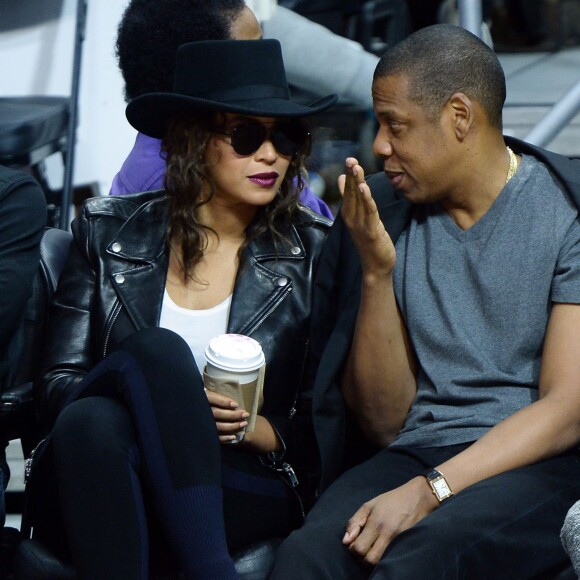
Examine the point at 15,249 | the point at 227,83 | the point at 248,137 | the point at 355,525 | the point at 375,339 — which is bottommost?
the point at 355,525

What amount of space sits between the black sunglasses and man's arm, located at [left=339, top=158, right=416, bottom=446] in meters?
0.30

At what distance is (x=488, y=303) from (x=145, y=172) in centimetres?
126

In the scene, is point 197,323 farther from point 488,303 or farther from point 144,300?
point 488,303

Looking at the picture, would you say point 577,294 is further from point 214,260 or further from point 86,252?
point 86,252

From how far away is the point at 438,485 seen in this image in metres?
2.66

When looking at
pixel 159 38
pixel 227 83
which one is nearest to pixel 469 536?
pixel 227 83

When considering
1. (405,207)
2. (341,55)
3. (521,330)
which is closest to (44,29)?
(341,55)

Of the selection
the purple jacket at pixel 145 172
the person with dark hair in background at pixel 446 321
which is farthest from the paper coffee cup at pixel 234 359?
the purple jacket at pixel 145 172

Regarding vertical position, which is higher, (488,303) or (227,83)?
(227,83)

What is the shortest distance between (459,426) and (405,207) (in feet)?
1.84

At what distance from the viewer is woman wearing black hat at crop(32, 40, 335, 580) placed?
8.89 ft

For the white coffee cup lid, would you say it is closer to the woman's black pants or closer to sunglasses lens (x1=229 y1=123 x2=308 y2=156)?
the woman's black pants

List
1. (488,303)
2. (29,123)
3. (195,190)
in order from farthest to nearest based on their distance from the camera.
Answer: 1. (29,123)
2. (195,190)
3. (488,303)

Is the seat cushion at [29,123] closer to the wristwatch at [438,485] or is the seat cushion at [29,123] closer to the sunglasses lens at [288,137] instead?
the sunglasses lens at [288,137]
